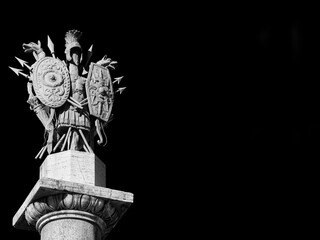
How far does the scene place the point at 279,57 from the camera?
8.87 ft

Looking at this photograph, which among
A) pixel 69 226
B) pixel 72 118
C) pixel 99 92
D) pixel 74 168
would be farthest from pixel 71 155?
pixel 99 92

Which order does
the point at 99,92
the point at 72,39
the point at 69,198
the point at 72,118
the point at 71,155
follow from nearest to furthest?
1. the point at 69,198
2. the point at 71,155
3. the point at 72,118
4. the point at 99,92
5. the point at 72,39

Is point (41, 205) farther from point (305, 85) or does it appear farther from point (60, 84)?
point (305, 85)

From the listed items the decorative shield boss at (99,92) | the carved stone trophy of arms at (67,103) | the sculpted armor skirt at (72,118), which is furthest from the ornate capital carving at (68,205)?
the decorative shield boss at (99,92)

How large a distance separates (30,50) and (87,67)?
1135 millimetres

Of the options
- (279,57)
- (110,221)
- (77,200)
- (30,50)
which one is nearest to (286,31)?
(279,57)

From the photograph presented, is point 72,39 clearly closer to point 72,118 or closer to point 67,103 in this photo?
point 67,103

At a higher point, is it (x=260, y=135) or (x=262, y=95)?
(x=262, y=95)

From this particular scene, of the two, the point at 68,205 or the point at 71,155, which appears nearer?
the point at 68,205

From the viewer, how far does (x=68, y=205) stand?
29.9 feet

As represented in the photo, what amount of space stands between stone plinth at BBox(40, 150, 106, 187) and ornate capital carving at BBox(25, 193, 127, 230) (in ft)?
1.36

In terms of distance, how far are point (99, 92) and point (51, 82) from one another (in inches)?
34.7

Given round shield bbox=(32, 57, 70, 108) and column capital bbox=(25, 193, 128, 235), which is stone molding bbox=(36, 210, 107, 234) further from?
round shield bbox=(32, 57, 70, 108)

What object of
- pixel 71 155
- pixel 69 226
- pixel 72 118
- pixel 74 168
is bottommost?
pixel 69 226
